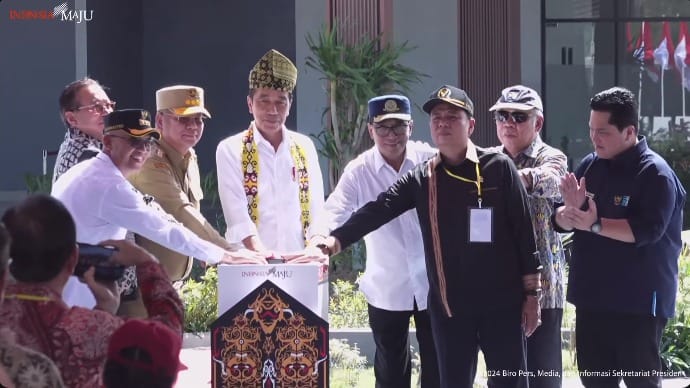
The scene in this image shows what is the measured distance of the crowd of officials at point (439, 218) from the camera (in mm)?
4133

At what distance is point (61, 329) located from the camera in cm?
262

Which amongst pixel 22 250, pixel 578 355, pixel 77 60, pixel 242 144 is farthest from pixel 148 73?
pixel 22 250

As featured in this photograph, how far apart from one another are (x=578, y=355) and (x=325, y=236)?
1.24m

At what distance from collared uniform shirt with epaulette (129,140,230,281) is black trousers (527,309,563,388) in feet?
4.86

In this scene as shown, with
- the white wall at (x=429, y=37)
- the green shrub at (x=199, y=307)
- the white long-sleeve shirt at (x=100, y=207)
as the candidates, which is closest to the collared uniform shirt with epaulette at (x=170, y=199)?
the white long-sleeve shirt at (x=100, y=207)

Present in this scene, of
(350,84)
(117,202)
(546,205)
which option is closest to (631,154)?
(546,205)

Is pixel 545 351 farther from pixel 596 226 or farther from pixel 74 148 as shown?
pixel 74 148

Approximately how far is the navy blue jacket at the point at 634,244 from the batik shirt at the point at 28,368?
8.74ft

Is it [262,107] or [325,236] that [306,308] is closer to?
[325,236]

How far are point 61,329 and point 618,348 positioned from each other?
2.65 metres

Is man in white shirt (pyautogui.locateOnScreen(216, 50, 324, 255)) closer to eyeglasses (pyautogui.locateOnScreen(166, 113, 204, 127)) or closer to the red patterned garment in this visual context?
eyeglasses (pyautogui.locateOnScreen(166, 113, 204, 127))

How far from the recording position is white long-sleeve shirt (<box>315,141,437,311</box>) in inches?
190

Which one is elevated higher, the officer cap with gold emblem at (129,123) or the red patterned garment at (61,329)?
the officer cap with gold emblem at (129,123)

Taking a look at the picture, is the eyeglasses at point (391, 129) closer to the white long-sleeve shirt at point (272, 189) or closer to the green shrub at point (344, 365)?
the white long-sleeve shirt at point (272, 189)
